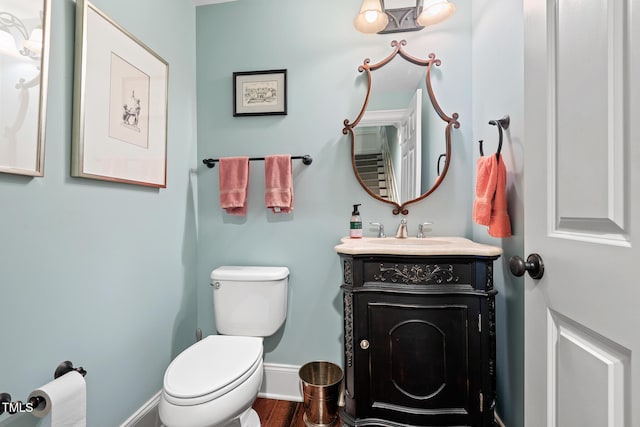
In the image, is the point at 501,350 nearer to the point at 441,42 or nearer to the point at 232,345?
the point at 232,345

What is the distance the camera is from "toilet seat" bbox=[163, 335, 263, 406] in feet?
3.32

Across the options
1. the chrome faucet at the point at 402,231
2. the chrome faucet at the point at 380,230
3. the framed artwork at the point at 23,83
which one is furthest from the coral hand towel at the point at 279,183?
the framed artwork at the point at 23,83

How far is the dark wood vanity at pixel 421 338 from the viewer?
1137 mm

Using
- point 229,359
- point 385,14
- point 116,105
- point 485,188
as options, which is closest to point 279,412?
point 229,359

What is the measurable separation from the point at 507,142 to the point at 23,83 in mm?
1780

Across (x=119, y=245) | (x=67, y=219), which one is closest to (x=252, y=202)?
(x=119, y=245)

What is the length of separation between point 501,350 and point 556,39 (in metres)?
1.29

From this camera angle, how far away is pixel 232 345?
1.33m

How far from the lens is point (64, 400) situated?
34.4 inches

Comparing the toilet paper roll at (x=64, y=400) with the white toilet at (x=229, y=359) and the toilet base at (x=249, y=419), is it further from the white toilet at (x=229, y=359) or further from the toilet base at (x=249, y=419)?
the toilet base at (x=249, y=419)

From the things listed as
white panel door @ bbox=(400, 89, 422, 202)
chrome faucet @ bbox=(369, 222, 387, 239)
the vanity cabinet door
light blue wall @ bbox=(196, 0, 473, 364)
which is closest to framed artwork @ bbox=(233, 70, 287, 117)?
light blue wall @ bbox=(196, 0, 473, 364)

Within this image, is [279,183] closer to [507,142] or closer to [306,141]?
[306,141]

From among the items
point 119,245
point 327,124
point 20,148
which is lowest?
point 119,245

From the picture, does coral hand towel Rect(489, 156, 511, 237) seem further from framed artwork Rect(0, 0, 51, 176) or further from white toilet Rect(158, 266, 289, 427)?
Result: framed artwork Rect(0, 0, 51, 176)
